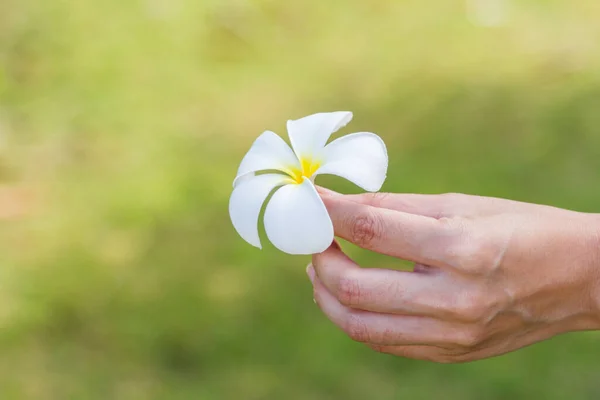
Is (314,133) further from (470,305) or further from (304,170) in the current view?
(470,305)

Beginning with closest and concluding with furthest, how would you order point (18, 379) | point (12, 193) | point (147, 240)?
point (18, 379), point (147, 240), point (12, 193)

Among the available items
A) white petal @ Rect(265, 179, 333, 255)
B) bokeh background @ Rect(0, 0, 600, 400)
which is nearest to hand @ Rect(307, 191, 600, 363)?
white petal @ Rect(265, 179, 333, 255)

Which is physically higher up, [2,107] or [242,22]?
[242,22]

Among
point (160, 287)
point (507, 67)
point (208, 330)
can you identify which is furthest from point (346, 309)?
point (507, 67)

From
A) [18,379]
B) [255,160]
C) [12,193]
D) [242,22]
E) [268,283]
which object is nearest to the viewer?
[255,160]

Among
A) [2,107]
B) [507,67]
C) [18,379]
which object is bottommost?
[18,379]

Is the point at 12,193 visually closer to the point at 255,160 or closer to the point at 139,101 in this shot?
the point at 139,101

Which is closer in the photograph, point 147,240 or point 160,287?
point 160,287
